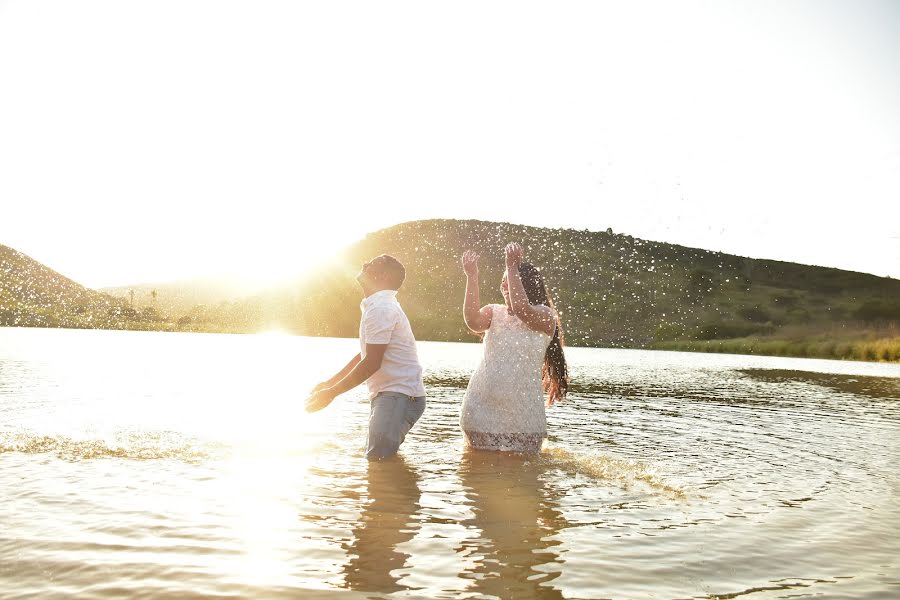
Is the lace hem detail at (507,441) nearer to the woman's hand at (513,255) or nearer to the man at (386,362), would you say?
the man at (386,362)

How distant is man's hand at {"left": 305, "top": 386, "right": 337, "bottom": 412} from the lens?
807 cm

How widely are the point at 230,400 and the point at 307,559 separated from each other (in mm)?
12999

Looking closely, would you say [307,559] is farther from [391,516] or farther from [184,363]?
[184,363]

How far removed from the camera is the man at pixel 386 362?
8.16 m

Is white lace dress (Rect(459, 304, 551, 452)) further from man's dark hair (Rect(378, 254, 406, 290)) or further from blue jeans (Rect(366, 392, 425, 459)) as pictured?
man's dark hair (Rect(378, 254, 406, 290))

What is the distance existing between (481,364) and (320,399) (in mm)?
2288

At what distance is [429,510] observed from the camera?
687cm

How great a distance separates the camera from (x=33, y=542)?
5.46 meters

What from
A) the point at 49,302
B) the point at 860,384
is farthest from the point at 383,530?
the point at 49,302

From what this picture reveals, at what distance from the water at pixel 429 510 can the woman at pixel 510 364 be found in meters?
0.47

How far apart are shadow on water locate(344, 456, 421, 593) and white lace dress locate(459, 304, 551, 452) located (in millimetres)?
1256

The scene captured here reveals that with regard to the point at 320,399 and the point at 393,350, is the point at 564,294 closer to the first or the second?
the point at 393,350

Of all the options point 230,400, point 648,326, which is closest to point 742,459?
point 230,400

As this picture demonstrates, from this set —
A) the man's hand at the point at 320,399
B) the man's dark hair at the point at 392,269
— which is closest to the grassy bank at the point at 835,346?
the man's dark hair at the point at 392,269
